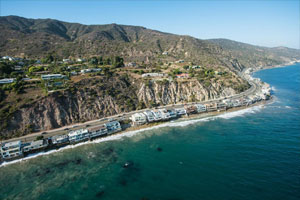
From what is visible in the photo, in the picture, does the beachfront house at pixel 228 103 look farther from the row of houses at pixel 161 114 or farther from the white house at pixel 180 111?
the white house at pixel 180 111

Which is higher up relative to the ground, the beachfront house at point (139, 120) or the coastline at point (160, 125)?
the beachfront house at point (139, 120)

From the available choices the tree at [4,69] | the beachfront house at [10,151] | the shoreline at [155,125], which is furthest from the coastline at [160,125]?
the tree at [4,69]

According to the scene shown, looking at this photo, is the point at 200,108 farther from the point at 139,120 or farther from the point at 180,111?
the point at 139,120

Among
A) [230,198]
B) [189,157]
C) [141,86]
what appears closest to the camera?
[230,198]

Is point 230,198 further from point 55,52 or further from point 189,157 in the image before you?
point 55,52

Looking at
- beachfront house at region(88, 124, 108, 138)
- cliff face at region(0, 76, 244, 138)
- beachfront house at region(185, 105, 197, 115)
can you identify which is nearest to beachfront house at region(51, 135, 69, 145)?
beachfront house at region(88, 124, 108, 138)

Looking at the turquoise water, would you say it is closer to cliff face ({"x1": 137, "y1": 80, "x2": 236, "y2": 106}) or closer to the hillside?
the hillside

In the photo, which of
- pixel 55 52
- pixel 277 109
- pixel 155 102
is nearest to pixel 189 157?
pixel 155 102
